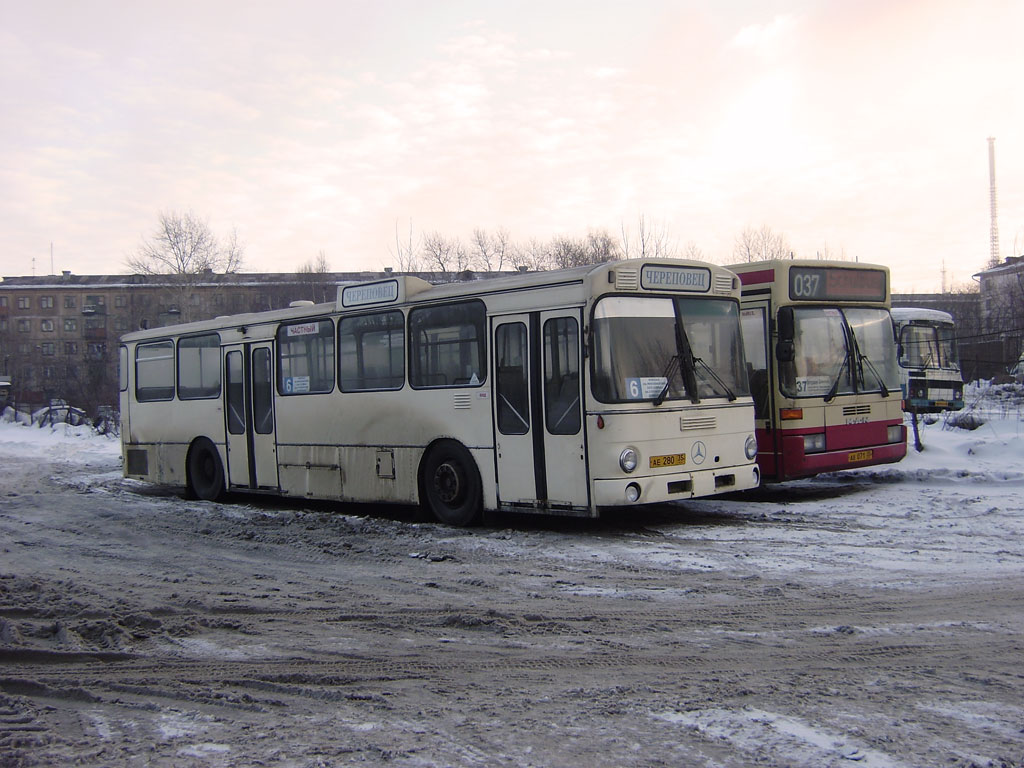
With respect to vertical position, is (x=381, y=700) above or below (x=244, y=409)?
below

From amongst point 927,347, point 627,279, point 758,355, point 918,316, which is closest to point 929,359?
point 927,347

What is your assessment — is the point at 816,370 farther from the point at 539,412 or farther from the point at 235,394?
the point at 235,394

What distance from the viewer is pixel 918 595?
7.21 metres

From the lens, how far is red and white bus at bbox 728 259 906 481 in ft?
41.7

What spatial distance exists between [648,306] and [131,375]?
1137cm

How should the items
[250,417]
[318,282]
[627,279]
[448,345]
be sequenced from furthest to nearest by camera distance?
[318,282], [250,417], [448,345], [627,279]

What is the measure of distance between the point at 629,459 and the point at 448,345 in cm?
298

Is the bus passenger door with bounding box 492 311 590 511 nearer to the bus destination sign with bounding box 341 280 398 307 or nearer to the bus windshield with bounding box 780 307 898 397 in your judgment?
the bus destination sign with bounding box 341 280 398 307

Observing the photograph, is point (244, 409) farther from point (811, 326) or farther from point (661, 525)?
point (811, 326)

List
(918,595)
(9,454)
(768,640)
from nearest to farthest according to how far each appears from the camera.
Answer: (768,640)
(918,595)
(9,454)

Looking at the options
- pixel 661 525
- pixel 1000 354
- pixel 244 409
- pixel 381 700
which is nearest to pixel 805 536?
pixel 661 525

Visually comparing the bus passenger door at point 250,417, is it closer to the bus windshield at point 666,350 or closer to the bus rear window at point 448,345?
the bus rear window at point 448,345

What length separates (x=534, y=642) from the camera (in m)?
6.26

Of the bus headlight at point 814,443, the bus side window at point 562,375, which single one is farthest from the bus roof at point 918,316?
the bus side window at point 562,375
